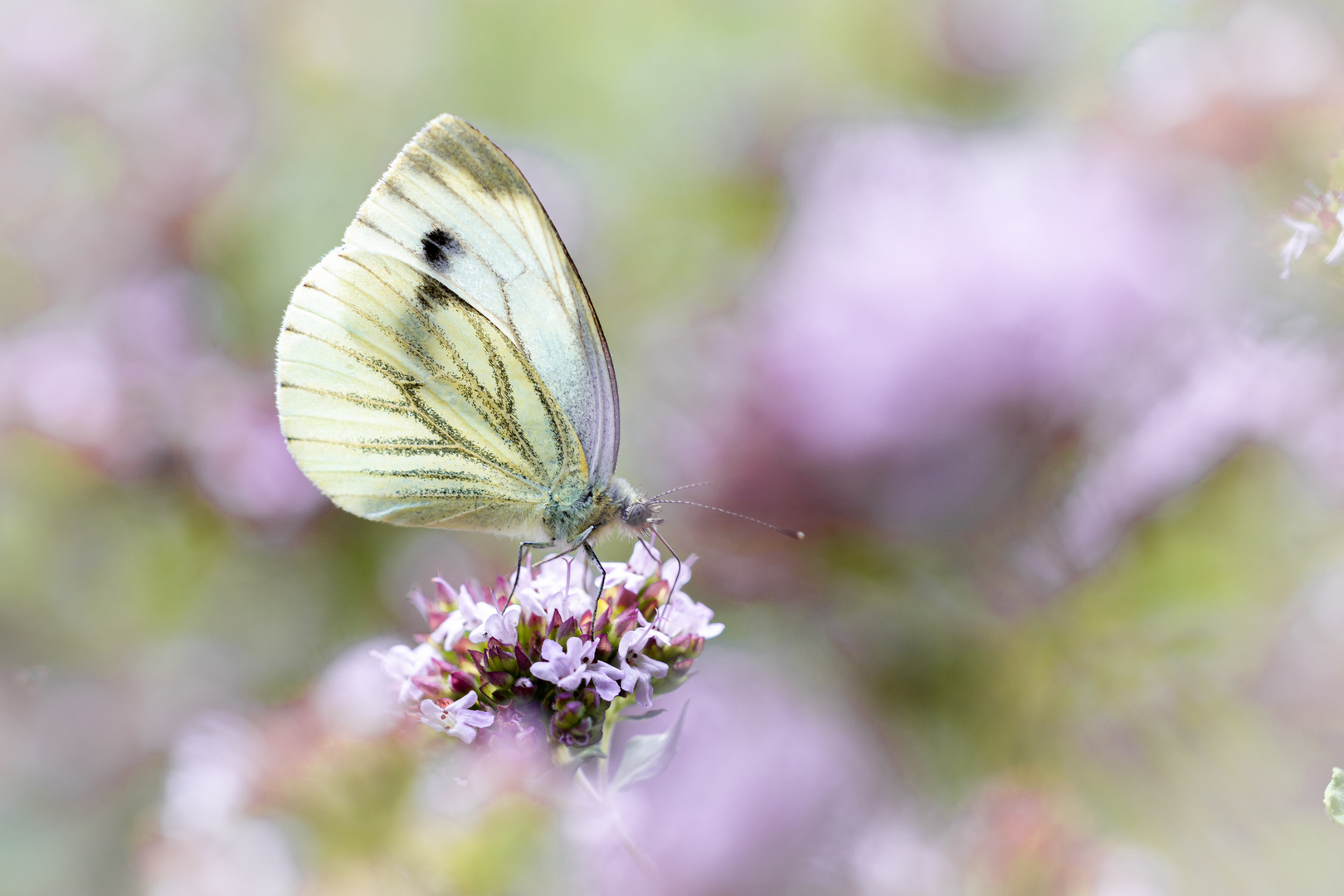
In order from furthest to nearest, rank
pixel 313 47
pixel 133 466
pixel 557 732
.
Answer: pixel 313 47
pixel 133 466
pixel 557 732

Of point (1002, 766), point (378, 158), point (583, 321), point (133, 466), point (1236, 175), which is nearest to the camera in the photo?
point (583, 321)

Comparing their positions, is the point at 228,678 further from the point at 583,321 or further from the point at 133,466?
the point at 583,321

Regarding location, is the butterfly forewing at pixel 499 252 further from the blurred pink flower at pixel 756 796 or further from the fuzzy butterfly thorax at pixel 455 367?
the blurred pink flower at pixel 756 796

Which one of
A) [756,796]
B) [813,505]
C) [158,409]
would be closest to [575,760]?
[756,796]

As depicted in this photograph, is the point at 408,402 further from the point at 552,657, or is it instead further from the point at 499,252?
the point at 552,657

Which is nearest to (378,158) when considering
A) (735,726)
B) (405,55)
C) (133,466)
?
(405,55)

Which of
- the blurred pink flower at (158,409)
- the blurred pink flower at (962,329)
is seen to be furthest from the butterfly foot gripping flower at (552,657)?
the blurred pink flower at (158,409)
